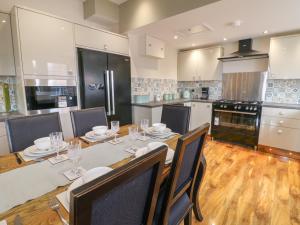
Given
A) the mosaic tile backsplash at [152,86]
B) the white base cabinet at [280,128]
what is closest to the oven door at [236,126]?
the white base cabinet at [280,128]

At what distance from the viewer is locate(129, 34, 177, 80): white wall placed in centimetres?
326

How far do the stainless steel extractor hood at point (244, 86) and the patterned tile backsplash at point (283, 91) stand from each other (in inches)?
4.2

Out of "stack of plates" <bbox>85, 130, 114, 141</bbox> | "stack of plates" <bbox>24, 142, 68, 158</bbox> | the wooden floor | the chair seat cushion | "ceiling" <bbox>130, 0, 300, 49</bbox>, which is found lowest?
the wooden floor

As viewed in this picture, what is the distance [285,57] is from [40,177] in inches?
149

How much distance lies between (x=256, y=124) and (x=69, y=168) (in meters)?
3.15

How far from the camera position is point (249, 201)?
1750 mm

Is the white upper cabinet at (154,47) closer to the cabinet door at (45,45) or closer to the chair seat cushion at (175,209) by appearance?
the cabinet door at (45,45)

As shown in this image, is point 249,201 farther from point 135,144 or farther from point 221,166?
point 135,144

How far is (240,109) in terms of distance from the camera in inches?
124

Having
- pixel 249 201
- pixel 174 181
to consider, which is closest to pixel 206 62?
pixel 249 201

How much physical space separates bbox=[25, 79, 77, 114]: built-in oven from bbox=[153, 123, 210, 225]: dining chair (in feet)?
6.38

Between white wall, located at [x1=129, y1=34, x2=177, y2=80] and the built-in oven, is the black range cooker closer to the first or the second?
white wall, located at [x1=129, y1=34, x2=177, y2=80]

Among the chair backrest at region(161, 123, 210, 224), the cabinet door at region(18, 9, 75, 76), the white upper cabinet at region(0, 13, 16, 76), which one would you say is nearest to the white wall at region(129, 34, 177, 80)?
the cabinet door at region(18, 9, 75, 76)

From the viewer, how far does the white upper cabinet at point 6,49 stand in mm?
1979
